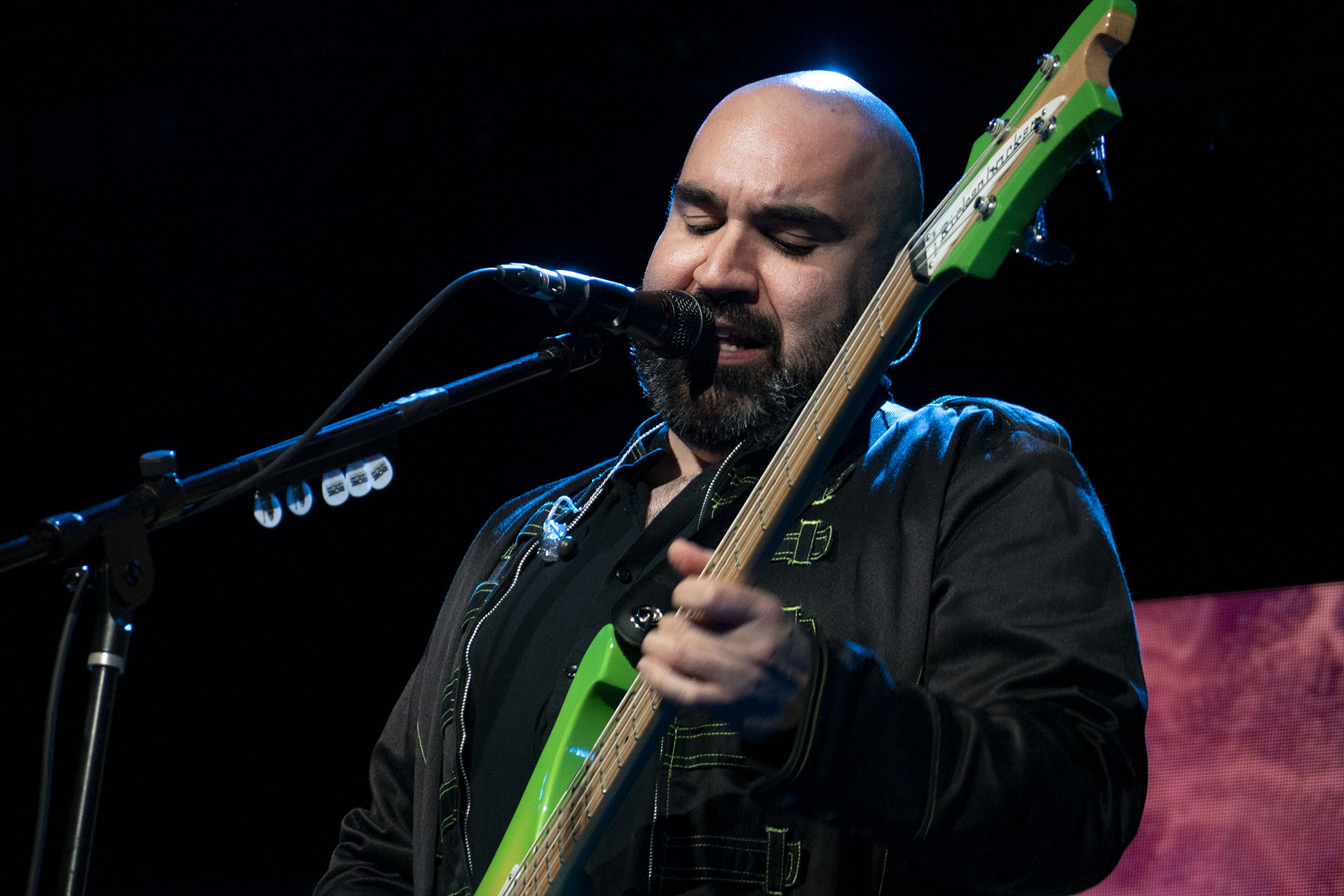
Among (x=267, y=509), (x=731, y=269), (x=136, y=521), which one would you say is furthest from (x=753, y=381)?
(x=136, y=521)

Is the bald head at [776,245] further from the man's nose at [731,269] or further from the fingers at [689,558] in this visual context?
the fingers at [689,558]

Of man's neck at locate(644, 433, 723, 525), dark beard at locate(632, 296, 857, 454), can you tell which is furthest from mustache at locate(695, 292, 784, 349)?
man's neck at locate(644, 433, 723, 525)

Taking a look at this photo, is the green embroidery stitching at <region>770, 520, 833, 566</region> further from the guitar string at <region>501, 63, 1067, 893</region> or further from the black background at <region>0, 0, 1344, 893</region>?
the black background at <region>0, 0, 1344, 893</region>

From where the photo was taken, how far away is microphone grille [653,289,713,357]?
1775mm

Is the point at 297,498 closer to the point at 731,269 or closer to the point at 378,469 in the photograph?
the point at 378,469


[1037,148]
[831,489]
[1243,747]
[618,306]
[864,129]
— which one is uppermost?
[618,306]

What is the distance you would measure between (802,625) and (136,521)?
92 cm

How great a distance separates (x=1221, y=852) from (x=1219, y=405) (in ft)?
4.15

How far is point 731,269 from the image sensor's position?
1.92m

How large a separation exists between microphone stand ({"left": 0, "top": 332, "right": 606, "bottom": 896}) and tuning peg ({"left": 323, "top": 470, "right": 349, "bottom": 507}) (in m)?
0.01

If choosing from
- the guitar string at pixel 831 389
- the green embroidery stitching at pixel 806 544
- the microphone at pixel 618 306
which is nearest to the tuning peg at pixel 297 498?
the microphone at pixel 618 306

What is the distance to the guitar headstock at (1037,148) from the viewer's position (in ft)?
4.15

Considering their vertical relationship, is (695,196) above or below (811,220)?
above

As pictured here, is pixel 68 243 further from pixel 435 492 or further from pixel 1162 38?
pixel 1162 38
